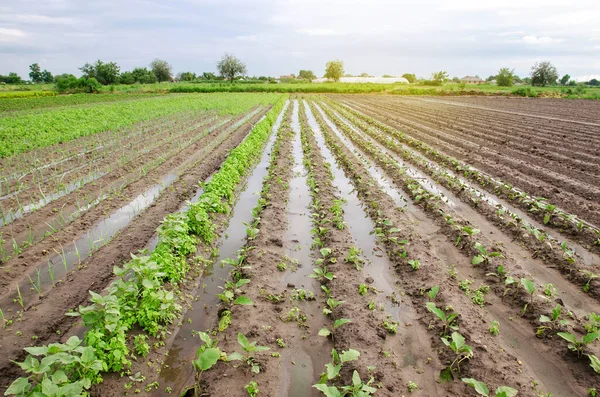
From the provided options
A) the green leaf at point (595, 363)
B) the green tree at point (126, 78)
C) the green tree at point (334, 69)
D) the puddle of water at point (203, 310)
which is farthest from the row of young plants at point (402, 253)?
the green tree at point (334, 69)

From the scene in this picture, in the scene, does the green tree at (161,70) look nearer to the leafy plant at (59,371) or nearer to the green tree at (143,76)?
the green tree at (143,76)

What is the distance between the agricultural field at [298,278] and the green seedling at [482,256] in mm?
23

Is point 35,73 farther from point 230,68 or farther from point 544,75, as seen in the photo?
point 544,75

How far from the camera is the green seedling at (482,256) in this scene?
523cm

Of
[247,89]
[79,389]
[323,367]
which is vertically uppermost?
[247,89]

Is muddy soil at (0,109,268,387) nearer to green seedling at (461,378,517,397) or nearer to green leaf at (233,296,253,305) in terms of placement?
green leaf at (233,296,253,305)

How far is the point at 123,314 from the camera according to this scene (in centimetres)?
371

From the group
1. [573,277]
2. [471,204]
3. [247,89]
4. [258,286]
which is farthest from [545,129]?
[247,89]

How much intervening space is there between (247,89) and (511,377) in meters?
59.4

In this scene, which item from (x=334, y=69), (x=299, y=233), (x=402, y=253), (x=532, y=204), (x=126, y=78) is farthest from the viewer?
(x=334, y=69)

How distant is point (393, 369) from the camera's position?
3467 millimetres

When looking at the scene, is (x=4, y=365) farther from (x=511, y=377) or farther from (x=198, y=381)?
(x=511, y=377)

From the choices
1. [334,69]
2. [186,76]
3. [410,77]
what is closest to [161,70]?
[186,76]

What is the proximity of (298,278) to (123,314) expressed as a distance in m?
2.46
